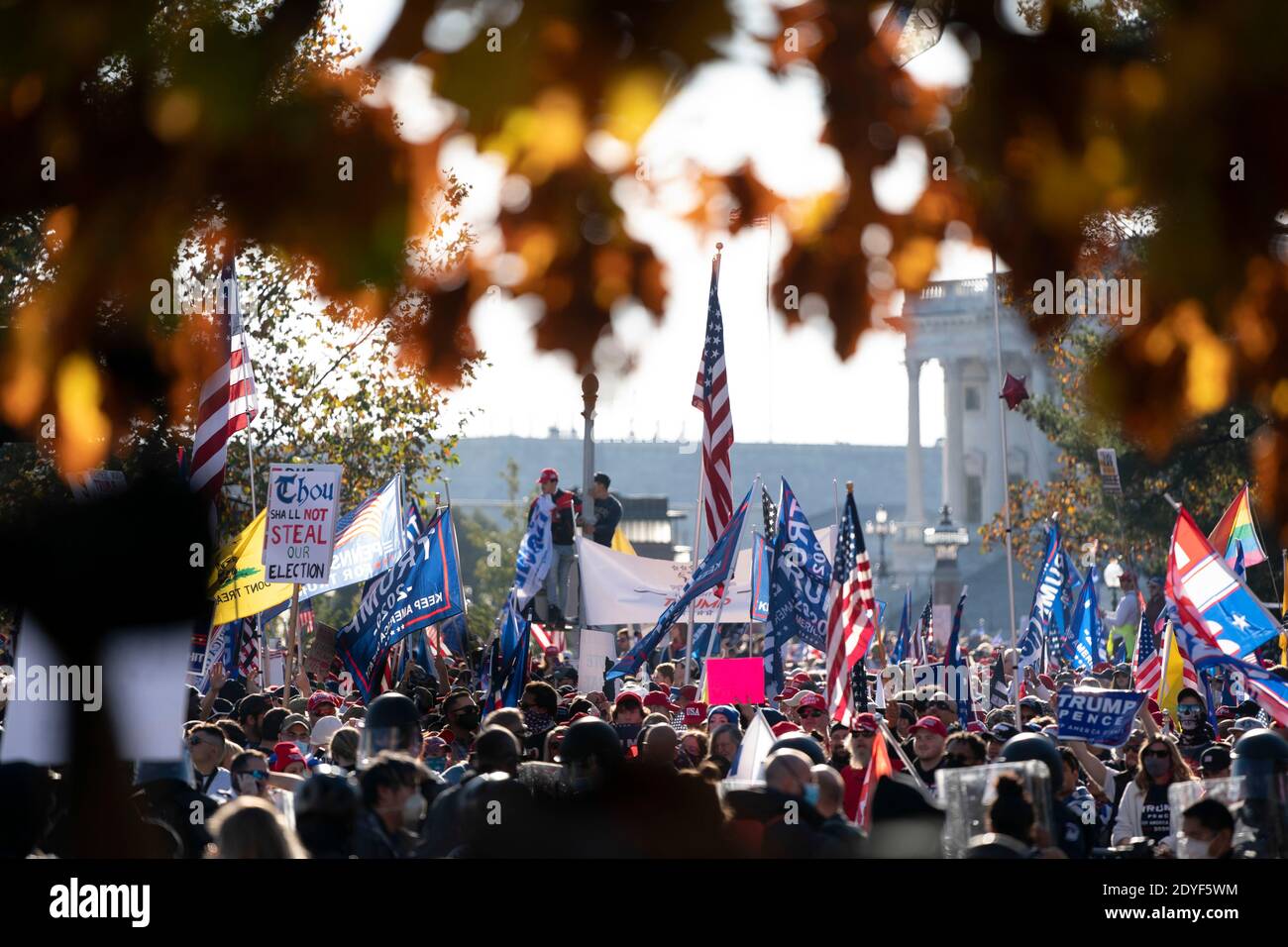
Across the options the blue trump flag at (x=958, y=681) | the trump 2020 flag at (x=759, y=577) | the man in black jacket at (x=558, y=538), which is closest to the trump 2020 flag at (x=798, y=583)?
the trump 2020 flag at (x=759, y=577)

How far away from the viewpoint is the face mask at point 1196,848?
707 cm

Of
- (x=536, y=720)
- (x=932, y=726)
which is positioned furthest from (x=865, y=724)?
(x=536, y=720)

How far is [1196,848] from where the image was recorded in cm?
712

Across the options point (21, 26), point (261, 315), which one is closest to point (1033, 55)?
point (21, 26)

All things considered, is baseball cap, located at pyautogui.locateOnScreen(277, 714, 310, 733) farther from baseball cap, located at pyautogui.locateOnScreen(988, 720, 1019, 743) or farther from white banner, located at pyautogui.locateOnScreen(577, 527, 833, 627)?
white banner, located at pyautogui.locateOnScreen(577, 527, 833, 627)

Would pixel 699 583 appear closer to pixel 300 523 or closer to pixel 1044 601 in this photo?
pixel 300 523

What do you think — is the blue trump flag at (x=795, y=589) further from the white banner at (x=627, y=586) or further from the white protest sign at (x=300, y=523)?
the white protest sign at (x=300, y=523)

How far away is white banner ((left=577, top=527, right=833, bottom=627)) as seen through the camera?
17.4 m

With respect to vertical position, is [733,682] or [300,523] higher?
[300,523]

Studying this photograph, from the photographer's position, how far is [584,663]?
650 inches

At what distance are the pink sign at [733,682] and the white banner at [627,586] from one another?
11.7 ft

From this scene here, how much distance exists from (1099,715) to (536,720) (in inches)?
140

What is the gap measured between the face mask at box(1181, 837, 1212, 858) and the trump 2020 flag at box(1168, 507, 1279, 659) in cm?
710

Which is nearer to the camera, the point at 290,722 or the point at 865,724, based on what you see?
the point at 865,724
